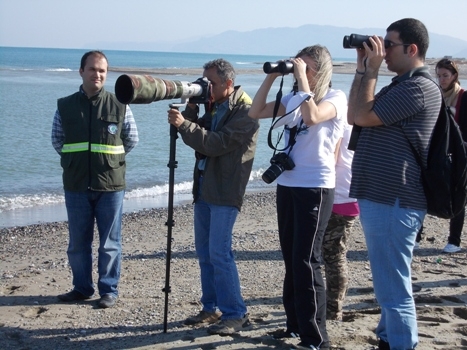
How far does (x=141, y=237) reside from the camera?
916cm

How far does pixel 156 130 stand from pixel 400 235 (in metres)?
18.7

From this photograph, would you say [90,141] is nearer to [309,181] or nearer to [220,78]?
[220,78]

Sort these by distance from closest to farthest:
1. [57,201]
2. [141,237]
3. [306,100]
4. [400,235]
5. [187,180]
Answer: [400,235], [306,100], [141,237], [57,201], [187,180]

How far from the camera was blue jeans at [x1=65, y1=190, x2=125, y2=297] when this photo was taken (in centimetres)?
572

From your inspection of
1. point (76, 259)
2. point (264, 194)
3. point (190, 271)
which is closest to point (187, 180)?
point (264, 194)

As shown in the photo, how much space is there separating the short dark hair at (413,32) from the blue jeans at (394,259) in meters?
0.88

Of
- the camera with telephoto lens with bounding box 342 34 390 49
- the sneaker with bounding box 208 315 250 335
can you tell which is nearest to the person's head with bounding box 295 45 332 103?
the camera with telephoto lens with bounding box 342 34 390 49

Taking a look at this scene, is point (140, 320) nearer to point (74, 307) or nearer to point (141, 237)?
point (74, 307)

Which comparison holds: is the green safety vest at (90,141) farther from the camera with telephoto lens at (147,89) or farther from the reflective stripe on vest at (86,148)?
the camera with telephoto lens at (147,89)

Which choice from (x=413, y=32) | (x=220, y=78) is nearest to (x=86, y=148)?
(x=220, y=78)

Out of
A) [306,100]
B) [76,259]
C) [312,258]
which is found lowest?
[76,259]

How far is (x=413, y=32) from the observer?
12.7 ft

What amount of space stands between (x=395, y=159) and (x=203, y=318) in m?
2.08

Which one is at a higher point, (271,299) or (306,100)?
(306,100)
